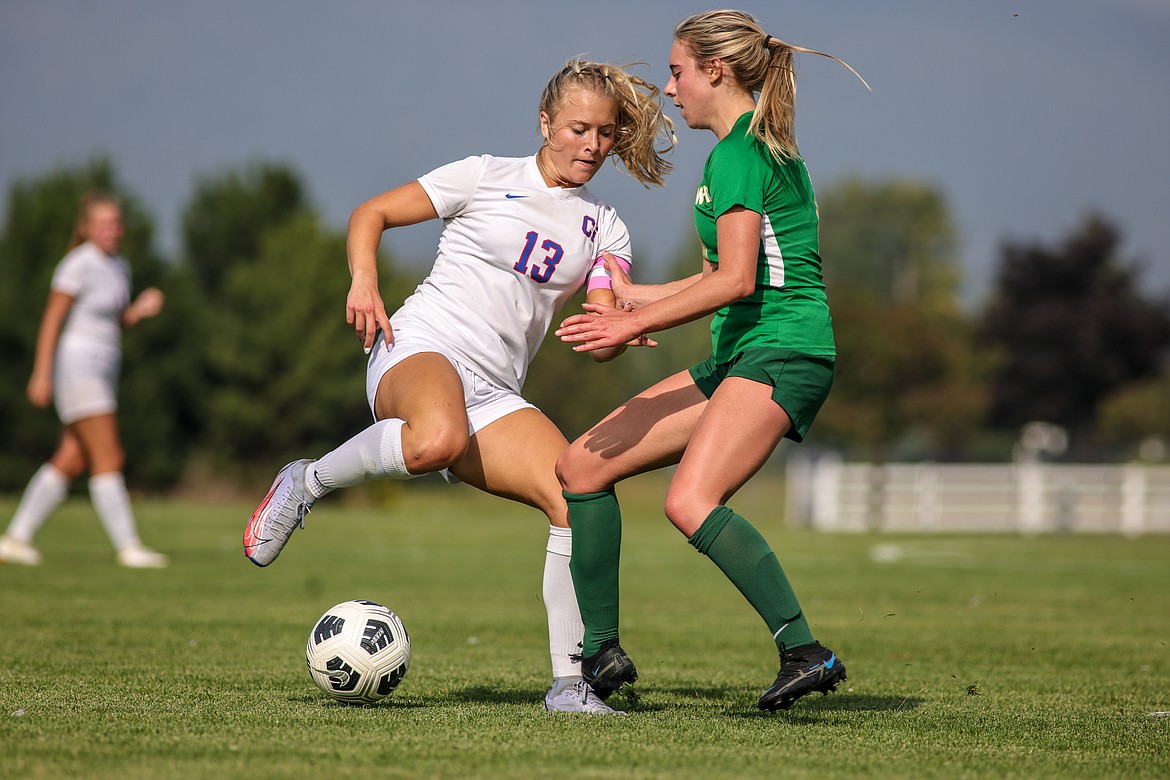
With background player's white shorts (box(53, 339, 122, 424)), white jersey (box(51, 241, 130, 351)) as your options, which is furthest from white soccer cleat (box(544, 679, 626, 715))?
white jersey (box(51, 241, 130, 351))

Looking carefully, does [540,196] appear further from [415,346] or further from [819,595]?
[819,595]

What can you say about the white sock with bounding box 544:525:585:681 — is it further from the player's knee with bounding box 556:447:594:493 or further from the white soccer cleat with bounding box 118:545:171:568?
the white soccer cleat with bounding box 118:545:171:568

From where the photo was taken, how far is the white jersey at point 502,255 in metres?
5.40

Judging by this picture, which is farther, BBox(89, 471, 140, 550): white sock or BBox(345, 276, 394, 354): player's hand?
BBox(89, 471, 140, 550): white sock

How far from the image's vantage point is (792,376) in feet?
15.4

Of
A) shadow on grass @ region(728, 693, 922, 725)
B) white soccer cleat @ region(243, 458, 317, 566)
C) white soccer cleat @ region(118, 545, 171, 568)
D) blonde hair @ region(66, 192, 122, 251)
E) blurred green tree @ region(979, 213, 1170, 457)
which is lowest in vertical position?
shadow on grass @ region(728, 693, 922, 725)

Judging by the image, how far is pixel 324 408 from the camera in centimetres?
4247

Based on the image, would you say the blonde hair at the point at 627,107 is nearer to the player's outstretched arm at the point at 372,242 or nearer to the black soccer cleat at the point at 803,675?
the player's outstretched arm at the point at 372,242

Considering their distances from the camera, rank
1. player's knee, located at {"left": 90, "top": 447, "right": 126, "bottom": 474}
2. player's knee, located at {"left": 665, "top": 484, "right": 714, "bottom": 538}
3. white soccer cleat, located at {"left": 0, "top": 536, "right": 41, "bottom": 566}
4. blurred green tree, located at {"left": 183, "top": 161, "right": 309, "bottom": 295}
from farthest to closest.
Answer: blurred green tree, located at {"left": 183, "top": 161, "right": 309, "bottom": 295}, white soccer cleat, located at {"left": 0, "top": 536, "right": 41, "bottom": 566}, player's knee, located at {"left": 90, "top": 447, "right": 126, "bottom": 474}, player's knee, located at {"left": 665, "top": 484, "right": 714, "bottom": 538}

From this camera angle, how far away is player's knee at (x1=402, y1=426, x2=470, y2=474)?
16.2 ft

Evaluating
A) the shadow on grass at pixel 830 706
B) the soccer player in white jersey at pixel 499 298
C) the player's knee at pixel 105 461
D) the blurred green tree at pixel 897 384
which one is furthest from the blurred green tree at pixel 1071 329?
the soccer player in white jersey at pixel 499 298

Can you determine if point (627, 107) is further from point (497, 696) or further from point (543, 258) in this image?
point (497, 696)

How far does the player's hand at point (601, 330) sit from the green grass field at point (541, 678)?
1279 millimetres

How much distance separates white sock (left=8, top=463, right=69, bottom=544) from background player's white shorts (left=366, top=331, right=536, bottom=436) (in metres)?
6.88
